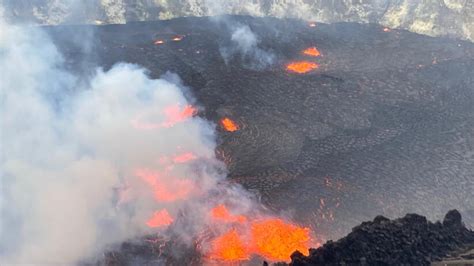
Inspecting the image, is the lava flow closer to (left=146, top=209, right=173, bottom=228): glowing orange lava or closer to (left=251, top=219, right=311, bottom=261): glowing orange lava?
(left=251, top=219, right=311, bottom=261): glowing orange lava

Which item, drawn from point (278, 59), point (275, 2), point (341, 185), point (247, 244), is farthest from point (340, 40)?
point (247, 244)

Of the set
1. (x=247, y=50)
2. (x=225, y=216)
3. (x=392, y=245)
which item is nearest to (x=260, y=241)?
(x=225, y=216)

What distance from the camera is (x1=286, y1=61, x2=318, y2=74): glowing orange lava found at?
38.7 metres

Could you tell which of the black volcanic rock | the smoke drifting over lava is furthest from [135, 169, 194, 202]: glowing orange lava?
the black volcanic rock

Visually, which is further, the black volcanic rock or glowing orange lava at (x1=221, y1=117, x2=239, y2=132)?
glowing orange lava at (x1=221, y1=117, x2=239, y2=132)

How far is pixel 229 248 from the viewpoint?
1880 centimetres

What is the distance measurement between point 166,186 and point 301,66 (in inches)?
862

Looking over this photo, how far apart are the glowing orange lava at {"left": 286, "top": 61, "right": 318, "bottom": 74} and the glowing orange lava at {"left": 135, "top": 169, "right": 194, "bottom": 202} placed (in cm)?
1956

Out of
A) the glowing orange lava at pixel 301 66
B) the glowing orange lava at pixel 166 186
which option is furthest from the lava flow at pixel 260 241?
the glowing orange lava at pixel 301 66

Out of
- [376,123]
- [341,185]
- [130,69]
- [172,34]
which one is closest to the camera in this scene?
[341,185]

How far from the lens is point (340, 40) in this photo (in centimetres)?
4659

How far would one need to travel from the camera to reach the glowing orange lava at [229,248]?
1831 centimetres

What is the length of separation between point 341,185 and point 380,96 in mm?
13049

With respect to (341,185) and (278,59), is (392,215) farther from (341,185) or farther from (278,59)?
(278,59)
